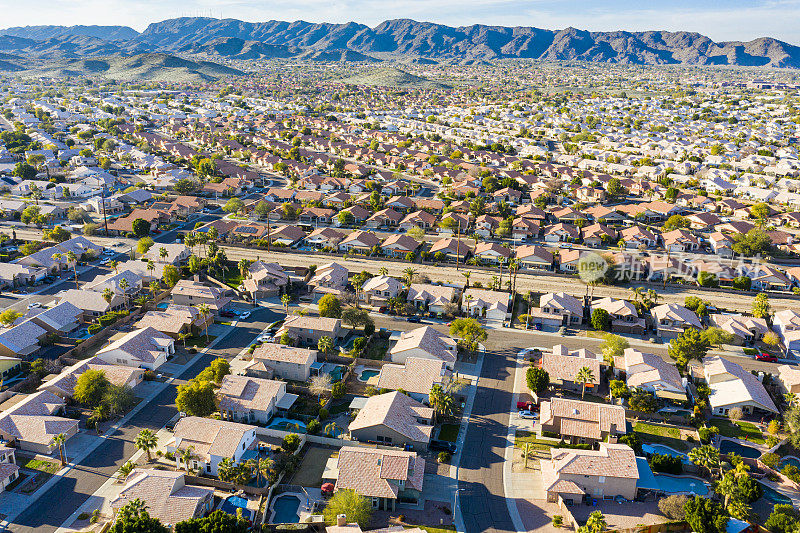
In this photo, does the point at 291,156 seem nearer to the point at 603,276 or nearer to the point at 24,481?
the point at 603,276

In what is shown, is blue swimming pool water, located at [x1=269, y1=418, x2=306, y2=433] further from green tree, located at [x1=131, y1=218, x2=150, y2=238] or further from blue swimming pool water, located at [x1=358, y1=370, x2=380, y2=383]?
green tree, located at [x1=131, y1=218, x2=150, y2=238]

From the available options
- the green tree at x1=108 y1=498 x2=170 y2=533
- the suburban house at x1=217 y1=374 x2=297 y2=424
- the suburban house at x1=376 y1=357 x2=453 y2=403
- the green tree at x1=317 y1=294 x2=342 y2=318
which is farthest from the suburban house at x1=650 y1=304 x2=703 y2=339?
the green tree at x1=108 y1=498 x2=170 y2=533

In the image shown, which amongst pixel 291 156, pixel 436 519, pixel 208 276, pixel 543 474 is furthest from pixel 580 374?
pixel 291 156

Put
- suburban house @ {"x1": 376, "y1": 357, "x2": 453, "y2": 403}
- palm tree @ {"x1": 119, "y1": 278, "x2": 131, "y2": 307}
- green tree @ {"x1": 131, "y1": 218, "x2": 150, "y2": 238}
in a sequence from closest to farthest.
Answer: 1. suburban house @ {"x1": 376, "y1": 357, "x2": 453, "y2": 403}
2. palm tree @ {"x1": 119, "y1": 278, "x2": 131, "y2": 307}
3. green tree @ {"x1": 131, "y1": 218, "x2": 150, "y2": 238}

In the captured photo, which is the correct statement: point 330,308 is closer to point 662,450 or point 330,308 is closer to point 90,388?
point 90,388

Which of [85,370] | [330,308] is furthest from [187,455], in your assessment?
[330,308]
